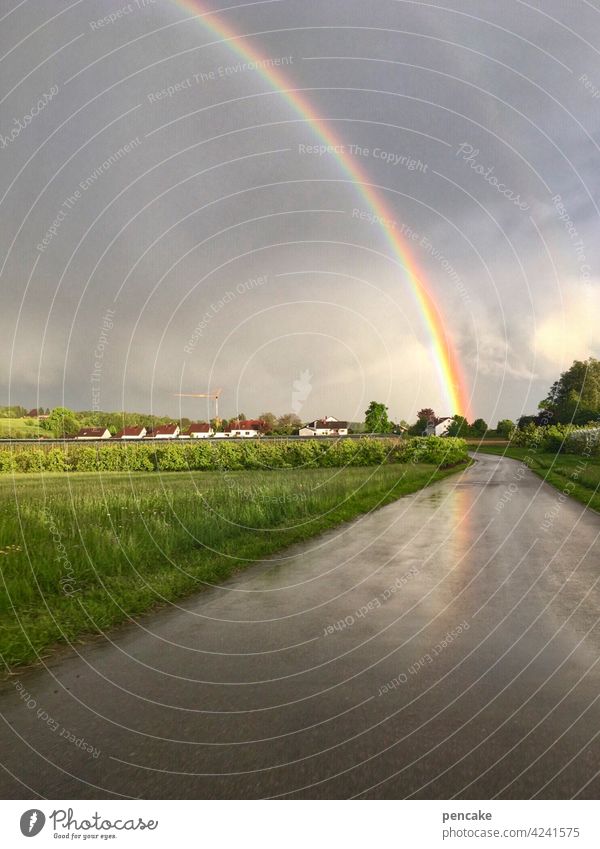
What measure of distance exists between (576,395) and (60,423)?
187 ft

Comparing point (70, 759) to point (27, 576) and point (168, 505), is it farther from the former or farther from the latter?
point (168, 505)

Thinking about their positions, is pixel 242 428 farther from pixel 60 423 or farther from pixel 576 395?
pixel 576 395

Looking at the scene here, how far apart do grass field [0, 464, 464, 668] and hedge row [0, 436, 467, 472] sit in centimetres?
1747

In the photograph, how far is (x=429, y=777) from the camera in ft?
9.75

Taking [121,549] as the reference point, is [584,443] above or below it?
above

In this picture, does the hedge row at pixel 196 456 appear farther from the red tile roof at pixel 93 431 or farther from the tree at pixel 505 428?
the tree at pixel 505 428

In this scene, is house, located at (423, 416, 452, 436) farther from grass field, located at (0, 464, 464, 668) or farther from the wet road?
the wet road

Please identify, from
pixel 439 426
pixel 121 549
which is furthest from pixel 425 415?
pixel 121 549

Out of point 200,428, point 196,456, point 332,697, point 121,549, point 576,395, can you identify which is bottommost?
point 196,456

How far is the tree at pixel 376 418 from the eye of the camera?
48.5 m

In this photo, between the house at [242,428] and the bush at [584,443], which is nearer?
the bush at [584,443]

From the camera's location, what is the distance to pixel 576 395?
66.2 metres

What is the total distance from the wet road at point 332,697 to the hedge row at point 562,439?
30394mm


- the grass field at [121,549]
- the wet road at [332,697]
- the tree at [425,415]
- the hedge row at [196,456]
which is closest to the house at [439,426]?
the tree at [425,415]
